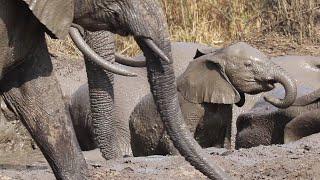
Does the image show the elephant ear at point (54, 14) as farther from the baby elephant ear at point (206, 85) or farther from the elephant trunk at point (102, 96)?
the baby elephant ear at point (206, 85)

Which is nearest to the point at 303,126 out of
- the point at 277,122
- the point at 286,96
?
the point at 286,96

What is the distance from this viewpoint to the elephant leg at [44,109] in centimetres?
452

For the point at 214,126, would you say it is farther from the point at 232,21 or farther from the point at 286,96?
the point at 232,21

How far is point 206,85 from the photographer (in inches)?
302

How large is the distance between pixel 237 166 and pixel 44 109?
154 cm

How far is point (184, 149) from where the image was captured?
4.43 m

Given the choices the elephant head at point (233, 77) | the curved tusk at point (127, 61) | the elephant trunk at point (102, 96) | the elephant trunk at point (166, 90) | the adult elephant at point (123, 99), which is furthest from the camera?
the adult elephant at point (123, 99)

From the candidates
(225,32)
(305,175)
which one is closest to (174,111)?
(305,175)

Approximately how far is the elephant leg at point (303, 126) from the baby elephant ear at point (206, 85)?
2.06ft

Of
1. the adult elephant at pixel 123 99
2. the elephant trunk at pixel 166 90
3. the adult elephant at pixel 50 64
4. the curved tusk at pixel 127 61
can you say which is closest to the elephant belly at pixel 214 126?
the adult elephant at pixel 123 99

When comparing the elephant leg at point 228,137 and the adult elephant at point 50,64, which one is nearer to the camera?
the adult elephant at point 50,64

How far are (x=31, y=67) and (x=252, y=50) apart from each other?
3214 mm

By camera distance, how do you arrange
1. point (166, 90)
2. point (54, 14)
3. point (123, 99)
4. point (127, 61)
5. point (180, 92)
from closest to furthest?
1. point (54, 14)
2. point (166, 90)
3. point (127, 61)
4. point (180, 92)
5. point (123, 99)

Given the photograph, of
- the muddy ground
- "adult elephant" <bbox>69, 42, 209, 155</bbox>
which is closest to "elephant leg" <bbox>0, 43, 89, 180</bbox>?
the muddy ground
